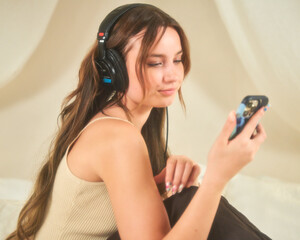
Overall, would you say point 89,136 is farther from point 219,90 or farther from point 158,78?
point 219,90

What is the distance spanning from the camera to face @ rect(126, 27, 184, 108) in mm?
1087

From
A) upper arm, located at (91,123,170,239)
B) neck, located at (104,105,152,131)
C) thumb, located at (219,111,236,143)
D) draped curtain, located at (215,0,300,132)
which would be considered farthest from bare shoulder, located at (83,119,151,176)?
draped curtain, located at (215,0,300,132)

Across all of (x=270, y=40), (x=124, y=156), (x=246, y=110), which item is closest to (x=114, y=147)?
(x=124, y=156)

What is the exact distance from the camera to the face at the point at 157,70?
1.09 meters

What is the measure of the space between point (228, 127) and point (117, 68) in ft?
1.52

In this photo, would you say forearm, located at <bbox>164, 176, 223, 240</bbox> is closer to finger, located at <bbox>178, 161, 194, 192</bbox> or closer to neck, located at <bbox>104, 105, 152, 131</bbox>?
finger, located at <bbox>178, 161, 194, 192</bbox>

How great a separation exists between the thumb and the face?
0.38 meters

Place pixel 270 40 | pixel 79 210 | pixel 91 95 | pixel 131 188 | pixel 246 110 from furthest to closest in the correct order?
1. pixel 270 40
2. pixel 91 95
3. pixel 79 210
4. pixel 131 188
5. pixel 246 110

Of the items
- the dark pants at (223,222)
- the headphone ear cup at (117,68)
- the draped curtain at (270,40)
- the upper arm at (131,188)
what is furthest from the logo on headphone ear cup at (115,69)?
the draped curtain at (270,40)

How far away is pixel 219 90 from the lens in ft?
8.58

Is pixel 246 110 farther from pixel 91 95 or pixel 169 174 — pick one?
pixel 91 95

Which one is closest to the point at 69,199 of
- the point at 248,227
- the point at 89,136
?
the point at 89,136

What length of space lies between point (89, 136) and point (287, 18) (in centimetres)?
120

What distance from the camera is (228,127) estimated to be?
2.45ft
